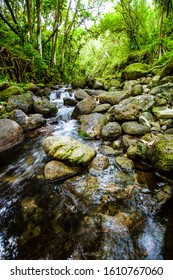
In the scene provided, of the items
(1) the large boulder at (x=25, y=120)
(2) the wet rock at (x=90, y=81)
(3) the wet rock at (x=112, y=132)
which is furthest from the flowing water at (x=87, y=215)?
(2) the wet rock at (x=90, y=81)

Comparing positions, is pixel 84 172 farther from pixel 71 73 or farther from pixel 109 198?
pixel 71 73

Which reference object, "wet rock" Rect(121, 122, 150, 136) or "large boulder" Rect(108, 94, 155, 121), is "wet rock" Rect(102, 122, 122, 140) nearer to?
"wet rock" Rect(121, 122, 150, 136)

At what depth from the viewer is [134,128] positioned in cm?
421

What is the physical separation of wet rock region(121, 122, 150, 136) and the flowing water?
97cm

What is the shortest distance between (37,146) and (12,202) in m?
2.09

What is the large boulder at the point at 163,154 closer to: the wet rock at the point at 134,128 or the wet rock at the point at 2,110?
the wet rock at the point at 134,128

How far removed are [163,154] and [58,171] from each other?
197 cm

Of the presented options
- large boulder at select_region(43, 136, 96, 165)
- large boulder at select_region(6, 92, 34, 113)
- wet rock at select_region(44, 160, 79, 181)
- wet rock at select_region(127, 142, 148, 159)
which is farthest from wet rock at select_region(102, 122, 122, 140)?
large boulder at select_region(6, 92, 34, 113)

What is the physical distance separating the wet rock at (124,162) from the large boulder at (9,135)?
2.98m

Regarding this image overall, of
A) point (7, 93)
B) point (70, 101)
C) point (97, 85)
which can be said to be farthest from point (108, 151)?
point (97, 85)

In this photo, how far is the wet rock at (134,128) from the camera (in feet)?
13.6

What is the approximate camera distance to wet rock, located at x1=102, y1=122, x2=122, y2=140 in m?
4.48

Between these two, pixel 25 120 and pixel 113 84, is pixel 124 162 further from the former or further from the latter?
pixel 113 84
